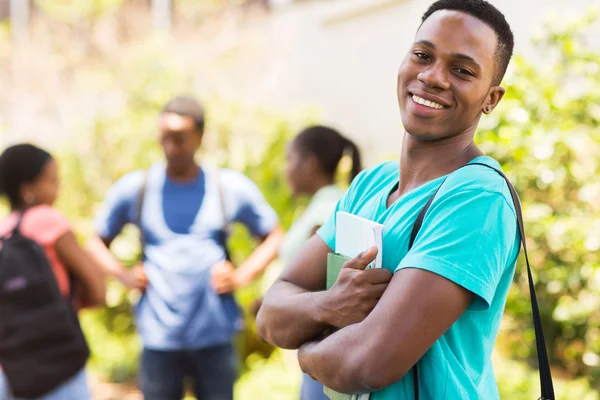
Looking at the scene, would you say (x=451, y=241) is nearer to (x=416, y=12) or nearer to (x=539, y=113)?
(x=539, y=113)

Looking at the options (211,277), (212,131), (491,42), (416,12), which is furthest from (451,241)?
(212,131)

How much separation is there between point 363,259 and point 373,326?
161mm

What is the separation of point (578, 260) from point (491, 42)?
2.71 meters

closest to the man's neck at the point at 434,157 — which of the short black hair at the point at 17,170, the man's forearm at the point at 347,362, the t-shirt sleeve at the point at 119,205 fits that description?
the man's forearm at the point at 347,362

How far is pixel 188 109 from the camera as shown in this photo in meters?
4.18

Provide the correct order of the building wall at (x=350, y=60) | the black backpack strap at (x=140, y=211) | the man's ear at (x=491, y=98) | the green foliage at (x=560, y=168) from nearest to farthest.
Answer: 1. the man's ear at (x=491, y=98)
2. the green foliage at (x=560, y=168)
3. the black backpack strap at (x=140, y=211)
4. the building wall at (x=350, y=60)

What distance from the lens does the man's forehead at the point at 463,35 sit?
5.79 ft

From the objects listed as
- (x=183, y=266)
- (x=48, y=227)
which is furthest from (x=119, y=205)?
(x=48, y=227)

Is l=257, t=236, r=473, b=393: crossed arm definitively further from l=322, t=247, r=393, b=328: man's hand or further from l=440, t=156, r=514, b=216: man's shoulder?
l=440, t=156, r=514, b=216: man's shoulder

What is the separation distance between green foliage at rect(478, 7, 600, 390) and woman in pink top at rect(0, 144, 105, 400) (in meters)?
1.98

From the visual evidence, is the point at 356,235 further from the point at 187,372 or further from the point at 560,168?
the point at 560,168

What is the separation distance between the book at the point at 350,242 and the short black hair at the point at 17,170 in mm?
2029

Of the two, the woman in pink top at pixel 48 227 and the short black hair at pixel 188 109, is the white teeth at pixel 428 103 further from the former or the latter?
the short black hair at pixel 188 109

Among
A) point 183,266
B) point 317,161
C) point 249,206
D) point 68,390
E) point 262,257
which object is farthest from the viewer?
point 262,257
